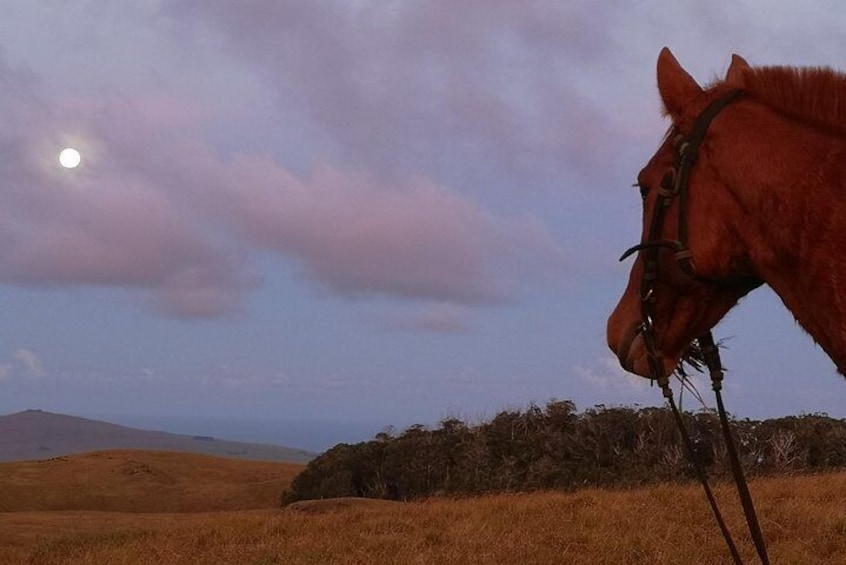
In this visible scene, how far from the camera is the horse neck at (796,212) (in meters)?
2.45

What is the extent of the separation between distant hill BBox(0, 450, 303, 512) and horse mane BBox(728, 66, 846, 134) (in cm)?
3054

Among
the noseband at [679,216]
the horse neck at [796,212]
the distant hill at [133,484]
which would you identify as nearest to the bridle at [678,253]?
the noseband at [679,216]

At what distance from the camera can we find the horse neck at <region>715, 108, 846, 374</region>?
2451 mm

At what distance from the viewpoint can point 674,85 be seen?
2951mm

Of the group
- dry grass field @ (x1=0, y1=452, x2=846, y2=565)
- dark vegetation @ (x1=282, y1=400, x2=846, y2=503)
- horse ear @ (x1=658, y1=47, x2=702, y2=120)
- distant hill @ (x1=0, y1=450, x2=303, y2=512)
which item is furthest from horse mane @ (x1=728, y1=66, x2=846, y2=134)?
distant hill @ (x1=0, y1=450, x2=303, y2=512)

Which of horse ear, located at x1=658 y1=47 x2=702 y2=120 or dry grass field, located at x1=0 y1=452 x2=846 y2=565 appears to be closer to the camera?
horse ear, located at x1=658 y1=47 x2=702 y2=120

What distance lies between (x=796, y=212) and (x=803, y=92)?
488 mm

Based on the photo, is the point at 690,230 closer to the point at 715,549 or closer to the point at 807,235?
the point at 807,235

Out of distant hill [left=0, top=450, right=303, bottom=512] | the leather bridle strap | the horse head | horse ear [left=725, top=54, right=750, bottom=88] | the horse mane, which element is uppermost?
horse ear [left=725, top=54, right=750, bottom=88]

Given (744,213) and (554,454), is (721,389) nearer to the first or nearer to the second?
(744,213)

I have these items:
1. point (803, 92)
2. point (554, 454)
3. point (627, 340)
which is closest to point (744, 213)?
point (803, 92)

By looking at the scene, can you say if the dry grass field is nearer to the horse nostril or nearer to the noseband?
the horse nostril

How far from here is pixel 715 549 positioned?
10.3 meters

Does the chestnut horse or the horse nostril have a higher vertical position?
the chestnut horse
